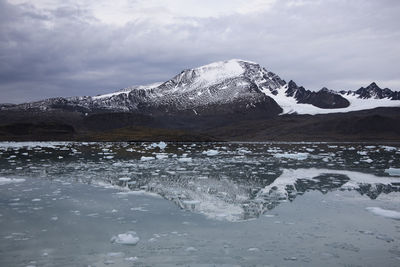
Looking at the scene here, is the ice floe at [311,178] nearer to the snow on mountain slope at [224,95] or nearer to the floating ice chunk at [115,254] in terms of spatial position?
the floating ice chunk at [115,254]

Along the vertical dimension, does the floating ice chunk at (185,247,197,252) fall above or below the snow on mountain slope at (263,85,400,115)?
below

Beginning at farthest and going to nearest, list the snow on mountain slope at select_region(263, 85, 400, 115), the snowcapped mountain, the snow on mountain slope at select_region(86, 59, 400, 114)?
the snow on mountain slope at select_region(86, 59, 400, 114) < the snowcapped mountain < the snow on mountain slope at select_region(263, 85, 400, 115)

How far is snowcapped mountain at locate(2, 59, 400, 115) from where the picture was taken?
156m

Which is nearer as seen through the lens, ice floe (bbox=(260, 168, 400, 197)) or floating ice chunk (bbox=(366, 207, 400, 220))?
floating ice chunk (bbox=(366, 207, 400, 220))

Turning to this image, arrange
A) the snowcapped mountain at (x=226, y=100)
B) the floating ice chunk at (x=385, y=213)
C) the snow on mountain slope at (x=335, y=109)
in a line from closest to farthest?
the floating ice chunk at (x=385, y=213) → the snow on mountain slope at (x=335, y=109) → the snowcapped mountain at (x=226, y=100)

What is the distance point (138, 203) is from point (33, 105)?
180 meters

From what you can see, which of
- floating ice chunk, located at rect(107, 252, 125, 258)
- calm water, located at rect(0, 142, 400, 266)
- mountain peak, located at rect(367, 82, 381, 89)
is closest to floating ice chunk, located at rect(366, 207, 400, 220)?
calm water, located at rect(0, 142, 400, 266)

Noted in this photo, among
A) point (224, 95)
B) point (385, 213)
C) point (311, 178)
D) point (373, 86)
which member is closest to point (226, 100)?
point (224, 95)

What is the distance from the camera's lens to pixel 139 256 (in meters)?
5.90

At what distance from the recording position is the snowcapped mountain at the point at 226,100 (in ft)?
511

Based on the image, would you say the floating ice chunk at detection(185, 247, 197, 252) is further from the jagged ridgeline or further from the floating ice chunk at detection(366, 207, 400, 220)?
the jagged ridgeline

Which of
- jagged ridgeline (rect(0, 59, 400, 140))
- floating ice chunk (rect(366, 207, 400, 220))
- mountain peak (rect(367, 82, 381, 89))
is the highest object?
mountain peak (rect(367, 82, 381, 89))

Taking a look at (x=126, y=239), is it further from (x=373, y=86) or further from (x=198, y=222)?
(x=373, y=86)

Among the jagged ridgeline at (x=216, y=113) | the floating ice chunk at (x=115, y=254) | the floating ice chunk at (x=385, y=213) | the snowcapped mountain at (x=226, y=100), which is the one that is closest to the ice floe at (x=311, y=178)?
the floating ice chunk at (x=385, y=213)
